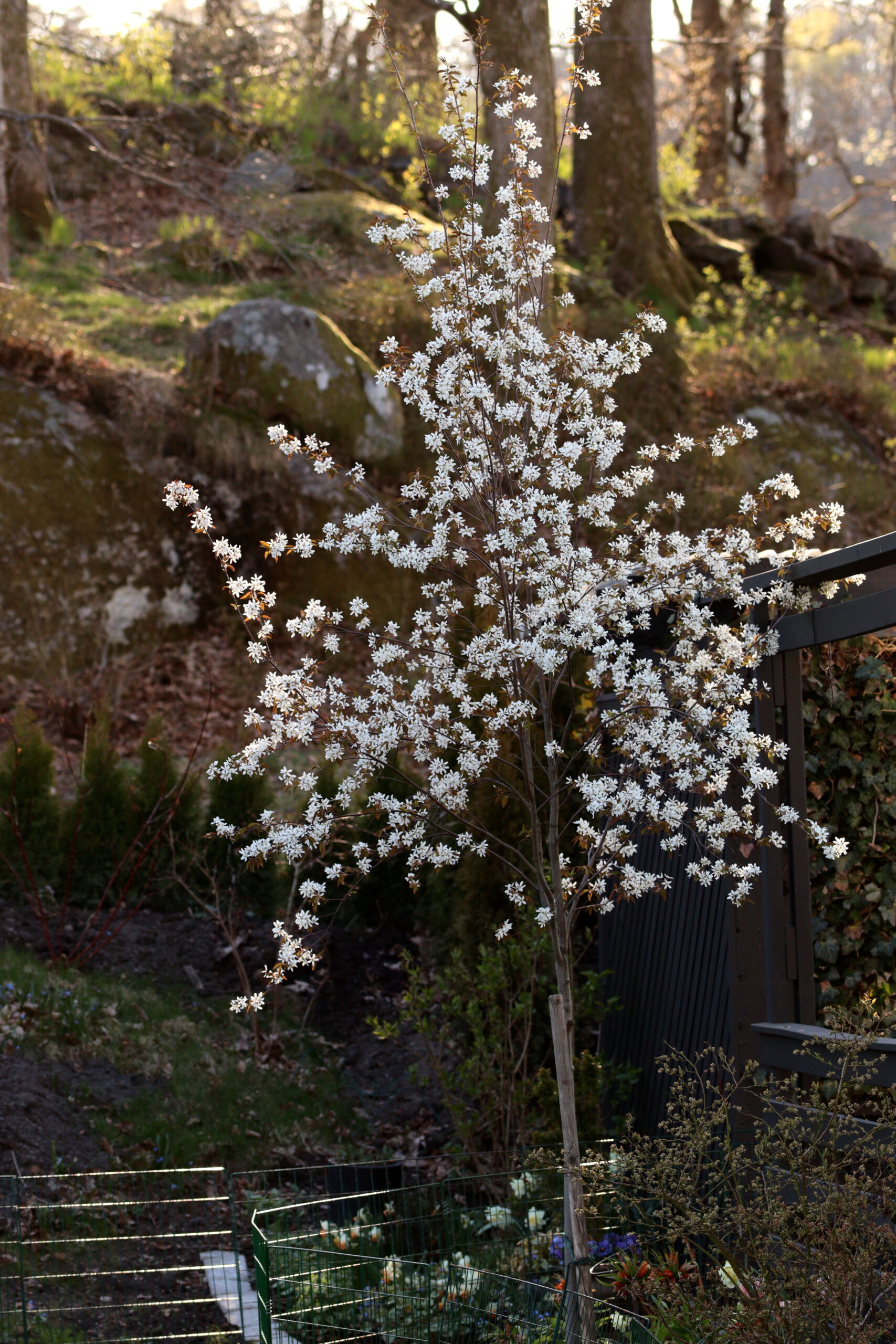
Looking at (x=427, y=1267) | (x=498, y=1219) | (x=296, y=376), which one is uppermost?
(x=296, y=376)

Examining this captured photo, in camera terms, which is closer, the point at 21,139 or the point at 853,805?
the point at 853,805

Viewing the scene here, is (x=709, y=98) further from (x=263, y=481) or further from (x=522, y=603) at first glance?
(x=522, y=603)

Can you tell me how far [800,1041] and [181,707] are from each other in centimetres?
652

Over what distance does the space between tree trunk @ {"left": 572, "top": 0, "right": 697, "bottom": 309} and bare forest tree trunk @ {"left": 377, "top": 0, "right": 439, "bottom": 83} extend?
357 cm

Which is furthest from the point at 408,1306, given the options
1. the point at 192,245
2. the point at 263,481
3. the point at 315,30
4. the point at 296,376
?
the point at 315,30

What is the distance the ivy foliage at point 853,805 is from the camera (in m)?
4.39

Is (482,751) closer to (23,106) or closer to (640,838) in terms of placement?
(640,838)

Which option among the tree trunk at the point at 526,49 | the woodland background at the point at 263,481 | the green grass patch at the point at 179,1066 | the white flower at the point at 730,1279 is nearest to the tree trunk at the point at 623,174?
the woodland background at the point at 263,481

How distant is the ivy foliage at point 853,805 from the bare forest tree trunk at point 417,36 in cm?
1397

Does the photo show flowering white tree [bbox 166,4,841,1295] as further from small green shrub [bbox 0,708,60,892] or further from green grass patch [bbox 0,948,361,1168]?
small green shrub [bbox 0,708,60,892]

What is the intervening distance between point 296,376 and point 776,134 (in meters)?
11.0

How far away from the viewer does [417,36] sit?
16641mm

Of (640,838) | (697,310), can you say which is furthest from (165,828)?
(697,310)

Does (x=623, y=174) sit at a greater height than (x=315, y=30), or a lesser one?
lesser
